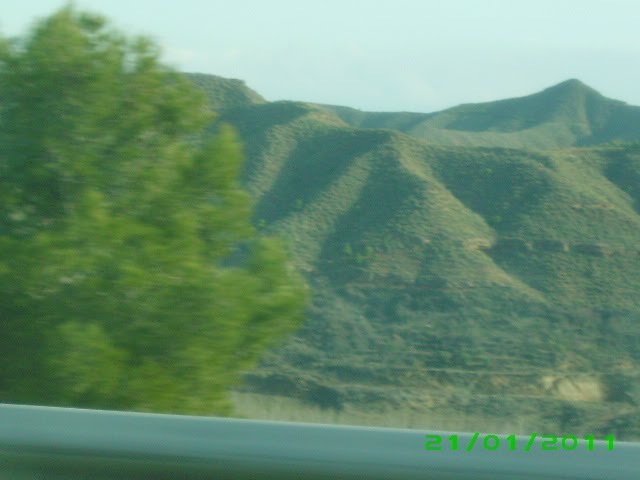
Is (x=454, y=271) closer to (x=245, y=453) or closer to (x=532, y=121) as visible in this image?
(x=245, y=453)

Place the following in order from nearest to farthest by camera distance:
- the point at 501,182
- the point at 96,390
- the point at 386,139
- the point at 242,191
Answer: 1. the point at 96,390
2. the point at 242,191
3. the point at 501,182
4. the point at 386,139

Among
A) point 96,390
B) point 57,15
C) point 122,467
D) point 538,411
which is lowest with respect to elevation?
point 538,411

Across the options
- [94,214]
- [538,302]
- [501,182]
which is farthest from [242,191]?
[501,182]

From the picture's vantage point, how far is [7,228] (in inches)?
274

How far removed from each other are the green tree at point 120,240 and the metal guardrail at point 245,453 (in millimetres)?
3650

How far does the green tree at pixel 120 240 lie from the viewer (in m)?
6.46

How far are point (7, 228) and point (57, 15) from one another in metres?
1.74

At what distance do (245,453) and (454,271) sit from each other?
12.2 m

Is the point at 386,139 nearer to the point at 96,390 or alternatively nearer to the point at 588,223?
the point at 588,223

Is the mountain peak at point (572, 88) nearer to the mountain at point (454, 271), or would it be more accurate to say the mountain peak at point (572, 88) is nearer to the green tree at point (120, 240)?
the mountain at point (454, 271)

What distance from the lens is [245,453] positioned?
2414mm
